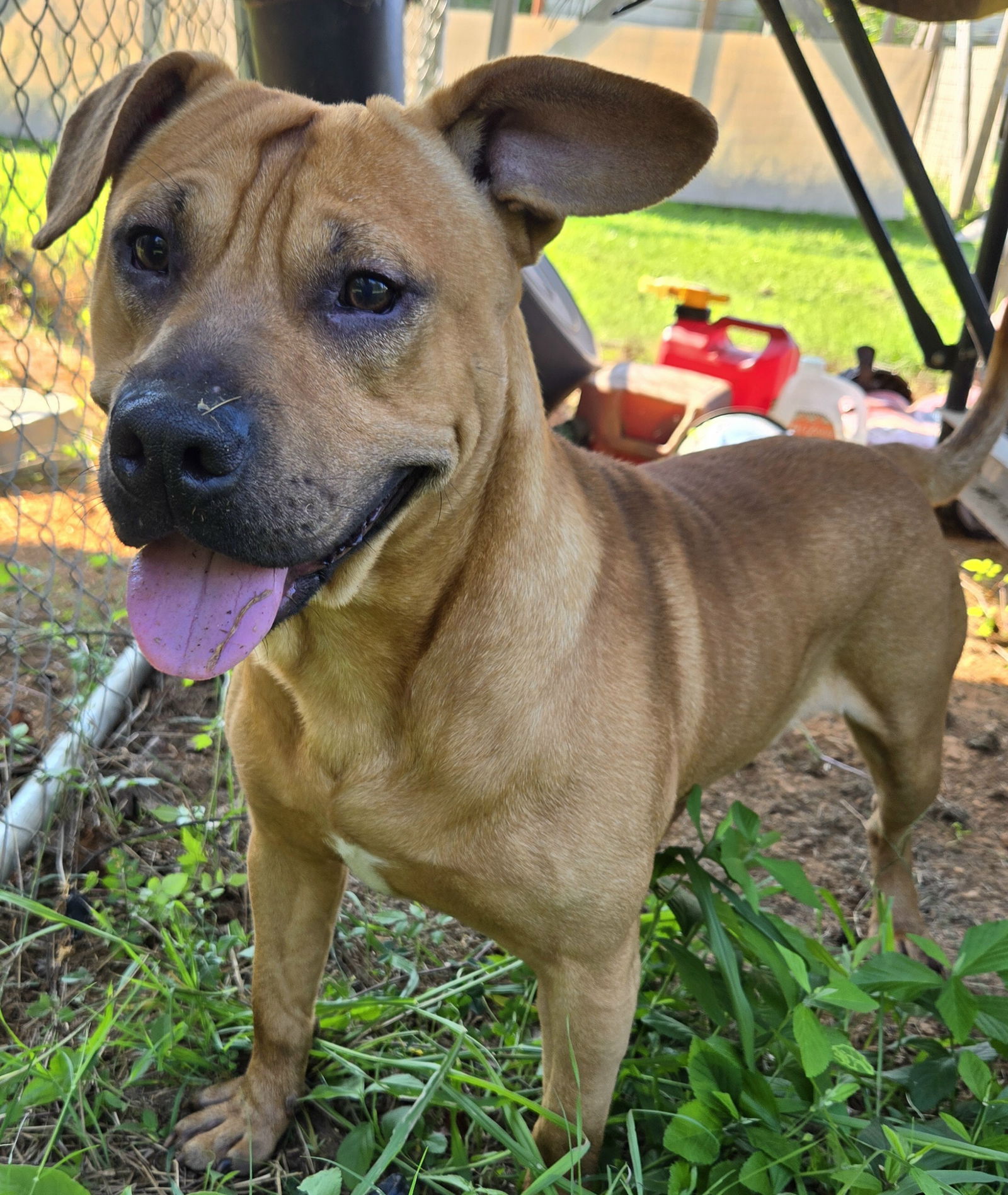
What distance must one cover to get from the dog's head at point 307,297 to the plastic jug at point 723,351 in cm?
343

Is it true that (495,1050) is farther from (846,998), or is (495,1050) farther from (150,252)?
(150,252)

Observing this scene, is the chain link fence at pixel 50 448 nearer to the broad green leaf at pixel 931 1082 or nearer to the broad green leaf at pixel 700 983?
the broad green leaf at pixel 700 983

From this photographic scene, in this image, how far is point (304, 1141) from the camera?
2277 millimetres

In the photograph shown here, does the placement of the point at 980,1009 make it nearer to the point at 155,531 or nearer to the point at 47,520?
the point at 155,531

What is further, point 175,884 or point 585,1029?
point 175,884

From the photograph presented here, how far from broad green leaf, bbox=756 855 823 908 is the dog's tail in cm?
132

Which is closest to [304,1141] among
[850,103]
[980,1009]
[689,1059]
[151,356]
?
[689,1059]

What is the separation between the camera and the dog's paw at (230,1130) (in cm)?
220

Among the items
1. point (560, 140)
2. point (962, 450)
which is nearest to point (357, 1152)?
point (560, 140)

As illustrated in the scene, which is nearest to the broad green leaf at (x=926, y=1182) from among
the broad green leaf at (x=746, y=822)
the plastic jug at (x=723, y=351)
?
the broad green leaf at (x=746, y=822)

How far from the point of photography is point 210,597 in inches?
66.4

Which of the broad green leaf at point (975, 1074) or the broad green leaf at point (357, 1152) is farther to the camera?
the broad green leaf at point (357, 1152)

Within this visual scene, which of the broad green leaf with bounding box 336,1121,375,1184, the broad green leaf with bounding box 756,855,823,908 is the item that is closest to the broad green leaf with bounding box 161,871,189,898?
the broad green leaf with bounding box 336,1121,375,1184

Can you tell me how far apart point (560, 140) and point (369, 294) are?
0.49 m
